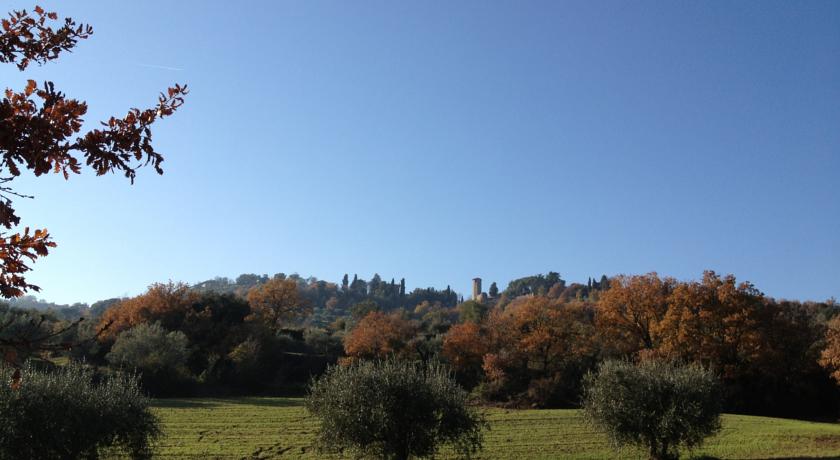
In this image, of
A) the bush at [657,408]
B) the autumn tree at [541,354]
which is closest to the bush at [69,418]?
the bush at [657,408]

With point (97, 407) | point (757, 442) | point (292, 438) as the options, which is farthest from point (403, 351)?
point (97, 407)

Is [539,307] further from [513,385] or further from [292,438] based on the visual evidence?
[292,438]

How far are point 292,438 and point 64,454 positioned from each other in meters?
15.6

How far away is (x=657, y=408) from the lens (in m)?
31.4

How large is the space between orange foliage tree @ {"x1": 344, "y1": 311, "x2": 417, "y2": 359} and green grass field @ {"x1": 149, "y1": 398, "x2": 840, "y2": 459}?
68.3ft

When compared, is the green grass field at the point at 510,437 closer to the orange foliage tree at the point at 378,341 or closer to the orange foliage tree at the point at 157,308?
the orange foliage tree at the point at 378,341

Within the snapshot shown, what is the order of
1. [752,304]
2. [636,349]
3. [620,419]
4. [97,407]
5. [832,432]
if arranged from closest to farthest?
[97,407] → [620,419] → [832,432] → [752,304] → [636,349]

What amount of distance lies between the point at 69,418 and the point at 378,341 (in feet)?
170

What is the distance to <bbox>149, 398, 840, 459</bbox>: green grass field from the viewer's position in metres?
33.2

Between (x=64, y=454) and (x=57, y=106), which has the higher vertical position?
(x=57, y=106)

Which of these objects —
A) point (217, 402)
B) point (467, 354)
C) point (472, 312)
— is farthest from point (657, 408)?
point (472, 312)

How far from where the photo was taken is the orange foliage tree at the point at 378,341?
7450 centimetres

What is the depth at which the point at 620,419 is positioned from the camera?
104 ft

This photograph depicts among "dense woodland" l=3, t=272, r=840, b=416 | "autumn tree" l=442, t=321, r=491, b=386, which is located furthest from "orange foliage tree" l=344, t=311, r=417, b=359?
"autumn tree" l=442, t=321, r=491, b=386
